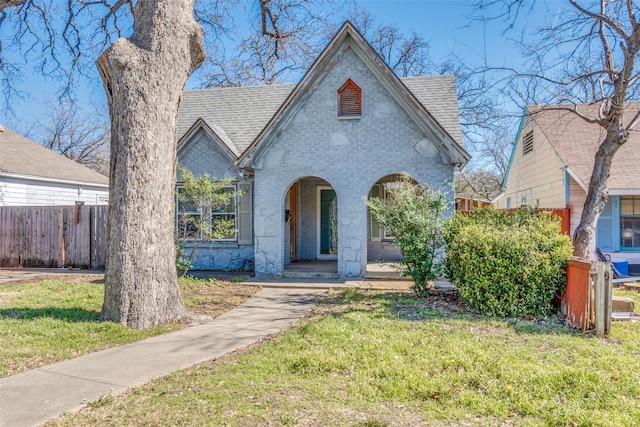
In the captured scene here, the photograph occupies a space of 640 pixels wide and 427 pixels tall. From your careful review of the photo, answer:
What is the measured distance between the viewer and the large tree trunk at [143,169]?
259 inches

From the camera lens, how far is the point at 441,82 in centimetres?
1429

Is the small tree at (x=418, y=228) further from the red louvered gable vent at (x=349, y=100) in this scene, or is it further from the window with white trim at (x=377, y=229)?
the window with white trim at (x=377, y=229)

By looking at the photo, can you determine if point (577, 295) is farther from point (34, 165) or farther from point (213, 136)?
point (34, 165)

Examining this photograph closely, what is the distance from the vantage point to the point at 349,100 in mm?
11547

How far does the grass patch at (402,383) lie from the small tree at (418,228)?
261 cm

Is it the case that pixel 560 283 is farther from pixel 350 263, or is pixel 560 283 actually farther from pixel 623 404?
pixel 350 263

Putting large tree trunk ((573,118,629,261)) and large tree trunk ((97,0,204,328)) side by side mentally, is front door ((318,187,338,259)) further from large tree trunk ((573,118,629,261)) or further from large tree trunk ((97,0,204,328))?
large tree trunk ((97,0,204,328))

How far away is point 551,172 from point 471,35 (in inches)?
285

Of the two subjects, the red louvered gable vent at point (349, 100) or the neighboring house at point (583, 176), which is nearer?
the red louvered gable vent at point (349, 100)

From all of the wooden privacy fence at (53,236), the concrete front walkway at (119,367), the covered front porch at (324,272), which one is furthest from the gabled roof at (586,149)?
the wooden privacy fence at (53,236)

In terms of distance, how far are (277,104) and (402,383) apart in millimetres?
12936

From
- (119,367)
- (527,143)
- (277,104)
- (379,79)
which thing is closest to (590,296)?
(119,367)

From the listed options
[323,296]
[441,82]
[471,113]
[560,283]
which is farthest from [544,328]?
[471,113]

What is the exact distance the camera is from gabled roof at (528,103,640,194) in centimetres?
1263
